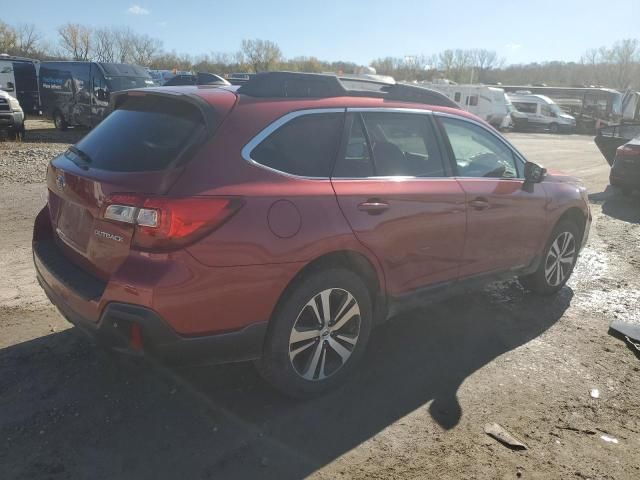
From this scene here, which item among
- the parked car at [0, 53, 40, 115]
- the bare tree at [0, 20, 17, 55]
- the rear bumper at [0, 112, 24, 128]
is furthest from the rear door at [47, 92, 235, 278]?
the bare tree at [0, 20, 17, 55]

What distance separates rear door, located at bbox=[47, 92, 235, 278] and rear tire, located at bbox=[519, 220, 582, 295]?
3.37 metres

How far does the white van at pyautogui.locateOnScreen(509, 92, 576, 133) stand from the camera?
35.2 m

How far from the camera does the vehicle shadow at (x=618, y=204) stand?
9.09m

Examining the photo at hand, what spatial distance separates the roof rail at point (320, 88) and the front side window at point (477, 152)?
32 cm

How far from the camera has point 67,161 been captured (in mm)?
3258

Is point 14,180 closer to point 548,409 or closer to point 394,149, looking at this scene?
point 394,149

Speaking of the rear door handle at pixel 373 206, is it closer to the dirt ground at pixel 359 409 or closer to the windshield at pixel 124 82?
the dirt ground at pixel 359 409

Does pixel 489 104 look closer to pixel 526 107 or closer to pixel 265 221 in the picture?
pixel 526 107

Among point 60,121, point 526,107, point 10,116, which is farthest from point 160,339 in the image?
point 526,107

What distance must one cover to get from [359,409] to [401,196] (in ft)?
4.36

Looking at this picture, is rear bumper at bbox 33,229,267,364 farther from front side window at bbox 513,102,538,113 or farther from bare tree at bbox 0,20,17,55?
bare tree at bbox 0,20,17,55

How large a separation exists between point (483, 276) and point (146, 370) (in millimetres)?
2584

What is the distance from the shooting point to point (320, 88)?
11.0 ft

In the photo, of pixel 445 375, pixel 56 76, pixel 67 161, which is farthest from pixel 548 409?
pixel 56 76
